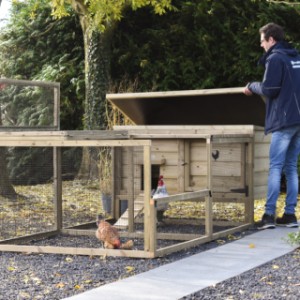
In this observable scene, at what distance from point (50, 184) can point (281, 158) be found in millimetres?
3003

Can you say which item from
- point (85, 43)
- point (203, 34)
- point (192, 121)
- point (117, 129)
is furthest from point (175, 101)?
point (85, 43)

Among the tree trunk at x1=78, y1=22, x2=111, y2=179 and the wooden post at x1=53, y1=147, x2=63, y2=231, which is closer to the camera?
the wooden post at x1=53, y1=147, x2=63, y2=231

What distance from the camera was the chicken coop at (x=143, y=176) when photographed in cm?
662

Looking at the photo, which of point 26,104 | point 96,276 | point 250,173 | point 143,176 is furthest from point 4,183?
point 96,276

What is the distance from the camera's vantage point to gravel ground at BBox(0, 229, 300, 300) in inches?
187

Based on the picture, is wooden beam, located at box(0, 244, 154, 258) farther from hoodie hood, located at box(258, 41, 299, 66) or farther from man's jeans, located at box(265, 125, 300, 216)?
hoodie hood, located at box(258, 41, 299, 66)

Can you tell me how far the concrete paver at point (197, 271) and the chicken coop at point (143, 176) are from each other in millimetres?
379

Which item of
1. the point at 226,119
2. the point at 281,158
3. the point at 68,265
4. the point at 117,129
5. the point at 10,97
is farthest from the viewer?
the point at 10,97

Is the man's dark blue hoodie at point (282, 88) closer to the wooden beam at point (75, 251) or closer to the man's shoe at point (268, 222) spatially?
the man's shoe at point (268, 222)

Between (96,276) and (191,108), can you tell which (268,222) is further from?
(96,276)

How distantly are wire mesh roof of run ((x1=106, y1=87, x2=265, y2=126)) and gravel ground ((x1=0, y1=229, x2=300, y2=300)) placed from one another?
2420mm

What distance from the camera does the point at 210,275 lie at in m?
5.26

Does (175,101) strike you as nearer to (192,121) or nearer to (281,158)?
(192,121)

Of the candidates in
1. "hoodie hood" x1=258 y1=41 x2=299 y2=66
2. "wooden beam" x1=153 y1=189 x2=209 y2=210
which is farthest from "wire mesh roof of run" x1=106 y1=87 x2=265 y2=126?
"wooden beam" x1=153 y1=189 x2=209 y2=210
